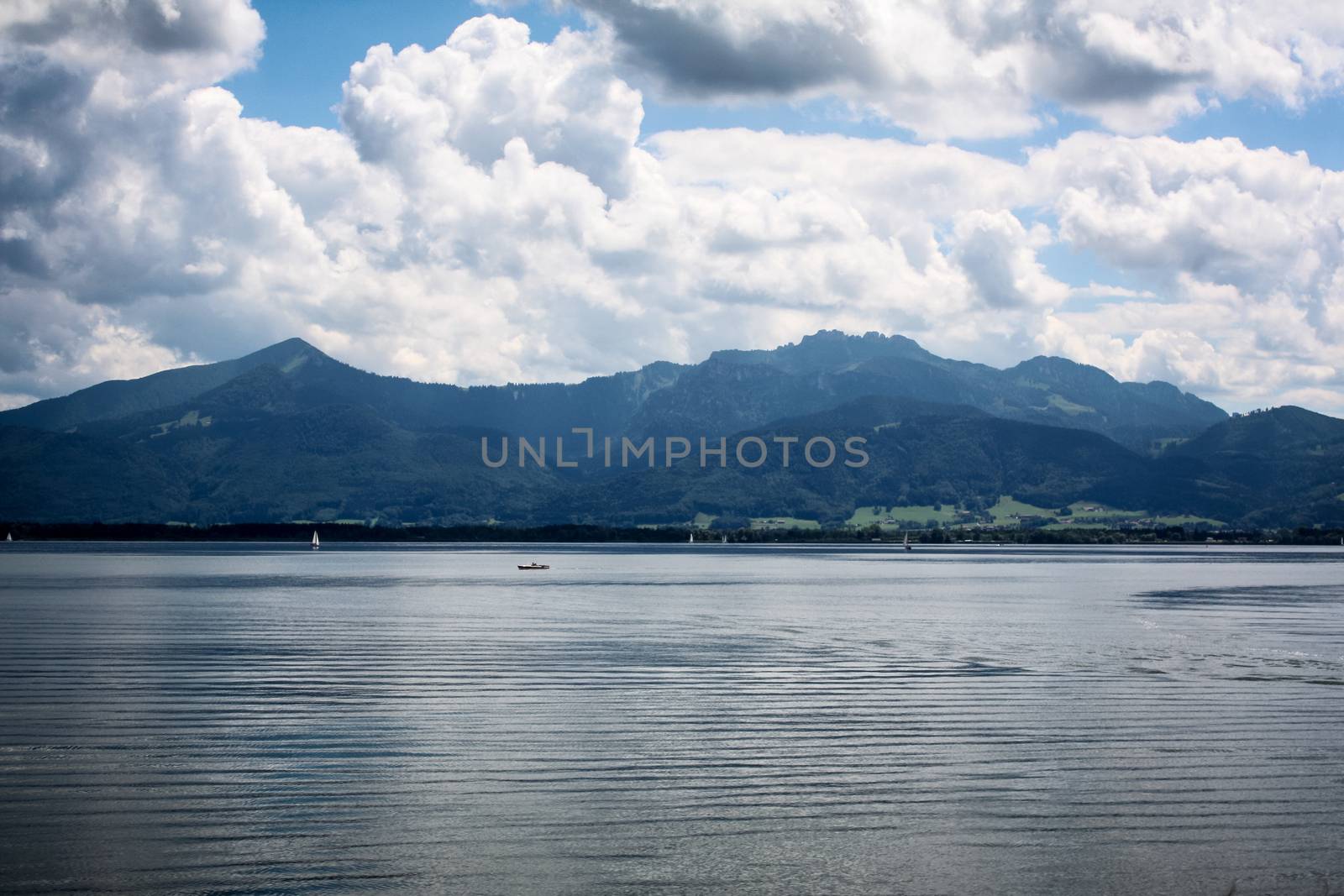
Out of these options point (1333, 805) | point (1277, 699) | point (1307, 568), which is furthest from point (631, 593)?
point (1307, 568)

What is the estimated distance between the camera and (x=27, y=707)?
1298 inches

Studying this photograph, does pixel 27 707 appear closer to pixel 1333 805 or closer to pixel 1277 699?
pixel 1333 805

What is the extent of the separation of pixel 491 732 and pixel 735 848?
38.5 feet

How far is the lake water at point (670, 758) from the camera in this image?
60.6 feet

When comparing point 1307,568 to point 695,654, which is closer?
point 695,654

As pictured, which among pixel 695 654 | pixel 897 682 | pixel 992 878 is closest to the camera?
pixel 992 878

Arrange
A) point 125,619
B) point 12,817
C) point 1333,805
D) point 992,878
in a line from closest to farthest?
point 992,878, point 12,817, point 1333,805, point 125,619

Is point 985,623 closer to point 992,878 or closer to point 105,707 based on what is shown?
point 105,707

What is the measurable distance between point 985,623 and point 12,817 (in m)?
51.2

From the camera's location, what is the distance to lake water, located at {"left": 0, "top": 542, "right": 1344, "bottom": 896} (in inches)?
727

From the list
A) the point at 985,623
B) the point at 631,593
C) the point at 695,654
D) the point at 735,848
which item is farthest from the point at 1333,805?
the point at 631,593

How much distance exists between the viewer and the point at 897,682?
131ft

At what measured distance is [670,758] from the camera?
26.6 meters

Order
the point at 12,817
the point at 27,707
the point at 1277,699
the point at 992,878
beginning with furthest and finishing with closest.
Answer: the point at 1277,699 → the point at 27,707 → the point at 12,817 → the point at 992,878
